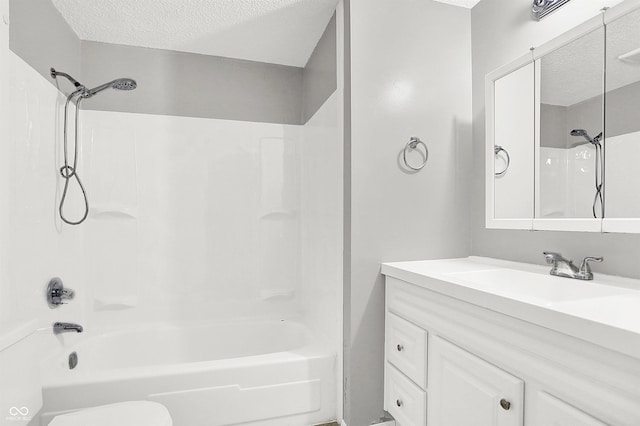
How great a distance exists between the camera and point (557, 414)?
816mm

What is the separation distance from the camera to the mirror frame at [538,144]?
45.2 inches

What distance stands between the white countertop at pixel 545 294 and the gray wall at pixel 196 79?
1.23 meters

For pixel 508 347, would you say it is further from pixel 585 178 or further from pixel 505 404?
pixel 585 178

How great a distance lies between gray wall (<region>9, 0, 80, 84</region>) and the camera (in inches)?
58.4

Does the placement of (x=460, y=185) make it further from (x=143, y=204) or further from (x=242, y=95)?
(x=143, y=204)

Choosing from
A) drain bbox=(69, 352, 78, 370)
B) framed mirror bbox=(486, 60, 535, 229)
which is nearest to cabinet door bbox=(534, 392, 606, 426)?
framed mirror bbox=(486, 60, 535, 229)

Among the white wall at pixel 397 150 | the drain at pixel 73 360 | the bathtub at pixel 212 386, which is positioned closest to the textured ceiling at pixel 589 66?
the white wall at pixel 397 150

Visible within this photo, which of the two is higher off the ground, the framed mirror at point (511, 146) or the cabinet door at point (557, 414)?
the framed mirror at point (511, 146)

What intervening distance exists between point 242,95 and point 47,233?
1.57m

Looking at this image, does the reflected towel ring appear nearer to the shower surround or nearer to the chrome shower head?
the shower surround

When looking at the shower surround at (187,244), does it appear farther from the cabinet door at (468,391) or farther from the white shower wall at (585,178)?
the white shower wall at (585,178)

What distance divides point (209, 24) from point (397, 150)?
4.77 feet

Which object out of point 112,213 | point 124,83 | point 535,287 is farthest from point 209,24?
point 535,287

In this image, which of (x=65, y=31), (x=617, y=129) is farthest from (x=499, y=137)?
(x=65, y=31)
